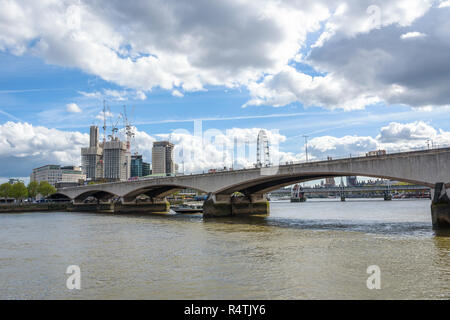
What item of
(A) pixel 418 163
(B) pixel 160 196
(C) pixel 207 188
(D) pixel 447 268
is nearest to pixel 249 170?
(C) pixel 207 188

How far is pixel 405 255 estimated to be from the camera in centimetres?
1884

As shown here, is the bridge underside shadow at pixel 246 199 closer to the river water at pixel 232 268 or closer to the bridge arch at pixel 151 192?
the bridge arch at pixel 151 192

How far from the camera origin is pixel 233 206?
57.0 meters

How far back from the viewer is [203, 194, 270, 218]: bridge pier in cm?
5431

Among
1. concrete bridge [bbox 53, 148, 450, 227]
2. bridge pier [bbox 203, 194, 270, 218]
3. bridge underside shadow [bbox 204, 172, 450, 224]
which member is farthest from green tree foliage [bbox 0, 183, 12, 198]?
bridge underside shadow [bbox 204, 172, 450, 224]

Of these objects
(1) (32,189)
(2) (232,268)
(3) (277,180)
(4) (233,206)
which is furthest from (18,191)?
(2) (232,268)

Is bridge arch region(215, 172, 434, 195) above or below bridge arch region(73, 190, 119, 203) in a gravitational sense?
above

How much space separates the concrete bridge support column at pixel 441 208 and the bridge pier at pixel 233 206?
3120 centimetres

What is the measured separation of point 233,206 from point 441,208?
106 feet

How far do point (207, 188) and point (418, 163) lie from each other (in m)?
32.2

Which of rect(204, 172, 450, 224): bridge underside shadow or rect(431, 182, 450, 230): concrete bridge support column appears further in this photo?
rect(204, 172, 450, 224): bridge underside shadow

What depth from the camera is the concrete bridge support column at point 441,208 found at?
2961cm

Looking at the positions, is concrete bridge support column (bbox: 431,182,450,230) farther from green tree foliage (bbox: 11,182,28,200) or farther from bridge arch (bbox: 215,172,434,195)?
green tree foliage (bbox: 11,182,28,200)
